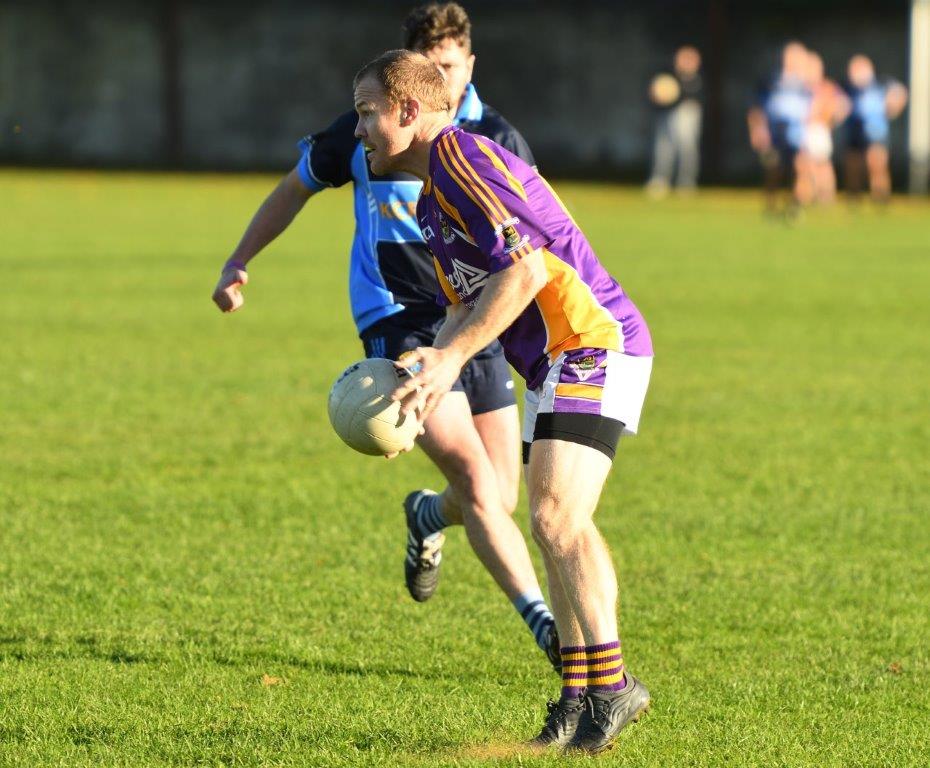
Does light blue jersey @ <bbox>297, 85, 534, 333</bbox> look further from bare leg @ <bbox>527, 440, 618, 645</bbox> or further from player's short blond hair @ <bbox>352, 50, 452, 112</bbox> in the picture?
bare leg @ <bbox>527, 440, 618, 645</bbox>

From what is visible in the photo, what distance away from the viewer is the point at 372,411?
4.74 m

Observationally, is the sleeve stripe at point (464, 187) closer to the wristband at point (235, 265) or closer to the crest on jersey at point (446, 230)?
the crest on jersey at point (446, 230)

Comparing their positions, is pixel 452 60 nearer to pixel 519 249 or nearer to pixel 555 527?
pixel 519 249

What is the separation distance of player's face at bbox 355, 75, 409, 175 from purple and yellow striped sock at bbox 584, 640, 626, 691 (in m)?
1.59

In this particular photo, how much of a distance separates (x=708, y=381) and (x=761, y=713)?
751cm

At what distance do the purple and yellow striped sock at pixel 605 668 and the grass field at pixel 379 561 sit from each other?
0.22 m

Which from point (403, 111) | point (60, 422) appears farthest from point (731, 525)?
point (60, 422)

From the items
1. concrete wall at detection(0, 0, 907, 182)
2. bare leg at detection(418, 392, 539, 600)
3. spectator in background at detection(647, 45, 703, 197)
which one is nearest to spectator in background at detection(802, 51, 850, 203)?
spectator in background at detection(647, 45, 703, 197)

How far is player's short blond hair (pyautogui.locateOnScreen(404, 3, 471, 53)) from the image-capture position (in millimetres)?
5922

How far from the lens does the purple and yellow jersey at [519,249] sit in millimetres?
4613

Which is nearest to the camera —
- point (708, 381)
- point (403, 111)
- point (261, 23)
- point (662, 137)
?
point (403, 111)

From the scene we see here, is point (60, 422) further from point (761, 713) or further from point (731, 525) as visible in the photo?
point (761, 713)

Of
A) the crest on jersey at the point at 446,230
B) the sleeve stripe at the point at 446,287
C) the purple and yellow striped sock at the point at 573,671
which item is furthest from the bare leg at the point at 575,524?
the crest on jersey at the point at 446,230

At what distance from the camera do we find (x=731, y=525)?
7.97 metres
